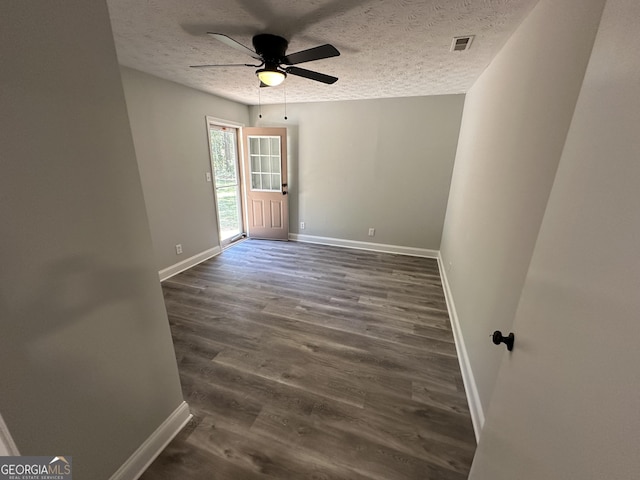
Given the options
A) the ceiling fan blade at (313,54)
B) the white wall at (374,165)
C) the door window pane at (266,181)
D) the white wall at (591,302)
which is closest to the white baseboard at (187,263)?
the door window pane at (266,181)

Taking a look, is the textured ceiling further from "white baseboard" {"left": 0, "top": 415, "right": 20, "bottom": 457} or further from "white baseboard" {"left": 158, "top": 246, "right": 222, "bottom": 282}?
"white baseboard" {"left": 158, "top": 246, "right": 222, "bottom": 282}

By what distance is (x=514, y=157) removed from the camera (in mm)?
1423

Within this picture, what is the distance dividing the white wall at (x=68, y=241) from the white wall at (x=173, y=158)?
2227 millimetres

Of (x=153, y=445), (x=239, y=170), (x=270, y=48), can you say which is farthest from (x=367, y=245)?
(x=153, y=445)

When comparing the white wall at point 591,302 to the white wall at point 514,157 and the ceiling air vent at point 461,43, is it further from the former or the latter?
the ceiling air vent at point 461,43

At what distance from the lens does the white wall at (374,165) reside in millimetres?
3693

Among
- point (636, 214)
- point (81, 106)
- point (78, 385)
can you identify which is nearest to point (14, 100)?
point (81, 106)

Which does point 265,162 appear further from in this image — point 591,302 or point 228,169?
point 591,302

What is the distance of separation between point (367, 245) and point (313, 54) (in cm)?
317

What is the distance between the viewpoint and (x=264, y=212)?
4.73 meters

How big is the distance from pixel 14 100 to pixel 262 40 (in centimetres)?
169

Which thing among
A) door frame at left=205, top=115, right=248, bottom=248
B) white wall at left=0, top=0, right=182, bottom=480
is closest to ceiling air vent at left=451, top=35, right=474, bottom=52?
white wall at left=0, top=0, right=182, bottom=480

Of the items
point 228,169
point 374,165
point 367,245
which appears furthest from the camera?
point 228,169

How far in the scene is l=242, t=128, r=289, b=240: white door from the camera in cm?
434
